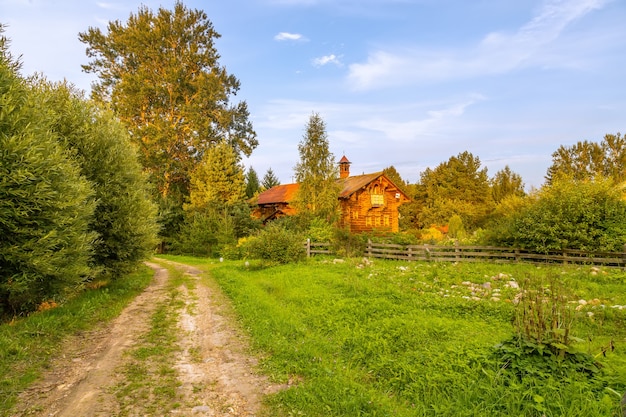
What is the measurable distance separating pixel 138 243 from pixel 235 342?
8256 mm

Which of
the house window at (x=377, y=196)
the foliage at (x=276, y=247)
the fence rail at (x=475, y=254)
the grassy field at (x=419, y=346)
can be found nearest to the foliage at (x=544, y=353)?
the grassy field at (x=419, y=346)

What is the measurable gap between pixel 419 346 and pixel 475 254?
1332 centimetres

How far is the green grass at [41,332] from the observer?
5309 mm

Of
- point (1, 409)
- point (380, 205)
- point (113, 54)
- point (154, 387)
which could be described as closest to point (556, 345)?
point (154, 387)

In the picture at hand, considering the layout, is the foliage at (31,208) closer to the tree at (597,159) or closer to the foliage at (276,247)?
the foliage at (276,247)

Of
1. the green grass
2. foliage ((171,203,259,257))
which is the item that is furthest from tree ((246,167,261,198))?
the green grass

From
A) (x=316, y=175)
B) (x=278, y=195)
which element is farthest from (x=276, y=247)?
(x=278, y=195)

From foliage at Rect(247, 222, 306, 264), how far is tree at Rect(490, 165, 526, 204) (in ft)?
128

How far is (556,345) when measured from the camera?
4.39m

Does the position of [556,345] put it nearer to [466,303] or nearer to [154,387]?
[466,303]

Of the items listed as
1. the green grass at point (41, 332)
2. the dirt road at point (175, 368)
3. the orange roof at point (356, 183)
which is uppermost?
the orange roof at point (356, 183)

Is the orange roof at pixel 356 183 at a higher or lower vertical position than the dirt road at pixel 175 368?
higher

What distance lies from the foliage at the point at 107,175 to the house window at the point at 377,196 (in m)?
25.0

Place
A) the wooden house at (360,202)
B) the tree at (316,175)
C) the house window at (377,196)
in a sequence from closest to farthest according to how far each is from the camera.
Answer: the tree at (316,175) → the wooden house at (360,202) → the house window at (377,196)
